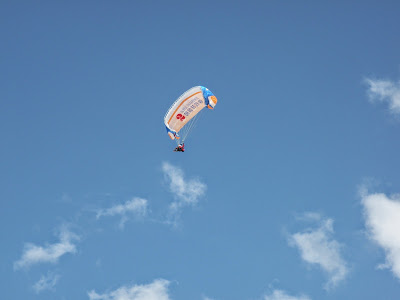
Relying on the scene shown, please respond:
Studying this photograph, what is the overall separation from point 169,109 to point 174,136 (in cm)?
452

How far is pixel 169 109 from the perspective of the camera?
112 metres

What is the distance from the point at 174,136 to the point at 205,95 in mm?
9050

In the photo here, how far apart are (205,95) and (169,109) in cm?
735

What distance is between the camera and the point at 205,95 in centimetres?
10762

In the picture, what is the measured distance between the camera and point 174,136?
112m
